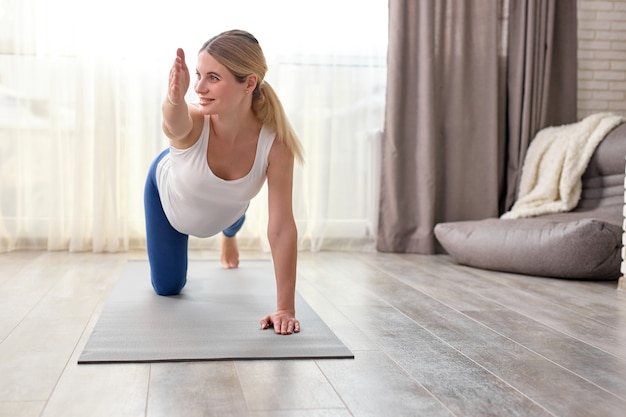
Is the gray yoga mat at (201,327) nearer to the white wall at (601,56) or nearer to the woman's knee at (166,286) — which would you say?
the woman's knee at (166,286)

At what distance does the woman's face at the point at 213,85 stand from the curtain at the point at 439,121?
2208mm

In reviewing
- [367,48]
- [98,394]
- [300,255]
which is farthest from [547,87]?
[98,394]

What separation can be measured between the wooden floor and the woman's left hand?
81 millimetres

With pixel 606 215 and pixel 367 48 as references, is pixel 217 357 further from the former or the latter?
pixel 367 48

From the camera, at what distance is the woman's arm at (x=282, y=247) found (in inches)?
87.0

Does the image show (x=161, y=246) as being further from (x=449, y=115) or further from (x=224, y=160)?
(x=449, y=115)

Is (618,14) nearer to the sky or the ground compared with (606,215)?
nearer to the sky

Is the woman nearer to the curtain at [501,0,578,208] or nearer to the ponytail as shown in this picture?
the ponytail

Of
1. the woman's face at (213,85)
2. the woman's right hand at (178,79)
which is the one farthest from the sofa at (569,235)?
the woman's right hand at (178,79)

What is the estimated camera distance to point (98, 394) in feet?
5.24

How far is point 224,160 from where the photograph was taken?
7.85 ft

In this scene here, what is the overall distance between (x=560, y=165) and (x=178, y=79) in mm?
2631

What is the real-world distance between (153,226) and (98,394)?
1163 mm

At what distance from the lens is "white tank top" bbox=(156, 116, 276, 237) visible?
2359 millimetres
